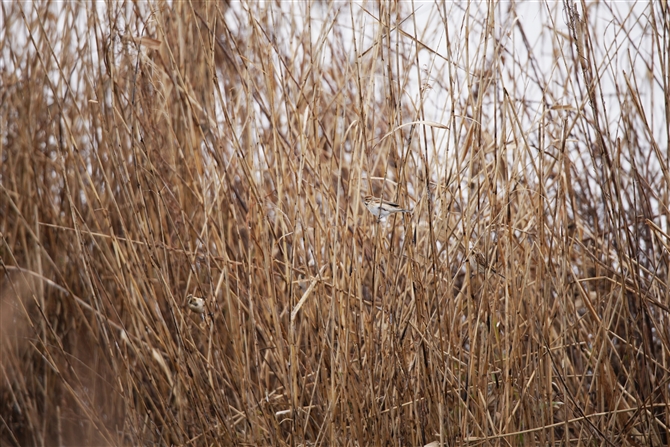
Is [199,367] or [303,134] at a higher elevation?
[303,134]

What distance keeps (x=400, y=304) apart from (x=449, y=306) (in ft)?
0.23

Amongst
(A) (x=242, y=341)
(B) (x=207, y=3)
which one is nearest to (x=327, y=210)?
(A) (x=242, y=341)

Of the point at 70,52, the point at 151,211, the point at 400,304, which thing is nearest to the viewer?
the point at 400,304

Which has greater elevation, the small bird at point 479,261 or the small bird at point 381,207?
the small bird at point 381,207

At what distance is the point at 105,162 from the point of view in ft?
4.28

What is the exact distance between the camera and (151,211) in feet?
3.70

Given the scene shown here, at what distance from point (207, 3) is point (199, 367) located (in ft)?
1.67

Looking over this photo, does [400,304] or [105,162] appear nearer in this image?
[400,304]

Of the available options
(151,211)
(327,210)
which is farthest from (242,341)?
(151,211)

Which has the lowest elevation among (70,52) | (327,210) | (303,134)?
(327,210)

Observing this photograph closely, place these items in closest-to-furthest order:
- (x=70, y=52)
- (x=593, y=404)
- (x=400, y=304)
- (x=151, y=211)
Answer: (x=400, y=304) → (x=593, y=404) → (x=151, y=211) → (x=70, y=52)

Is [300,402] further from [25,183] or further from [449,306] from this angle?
[25,183]

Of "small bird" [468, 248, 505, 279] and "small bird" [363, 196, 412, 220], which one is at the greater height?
"small bird" [363, 196, 412, 220]

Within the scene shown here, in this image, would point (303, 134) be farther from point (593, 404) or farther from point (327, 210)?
point (593, 404)
